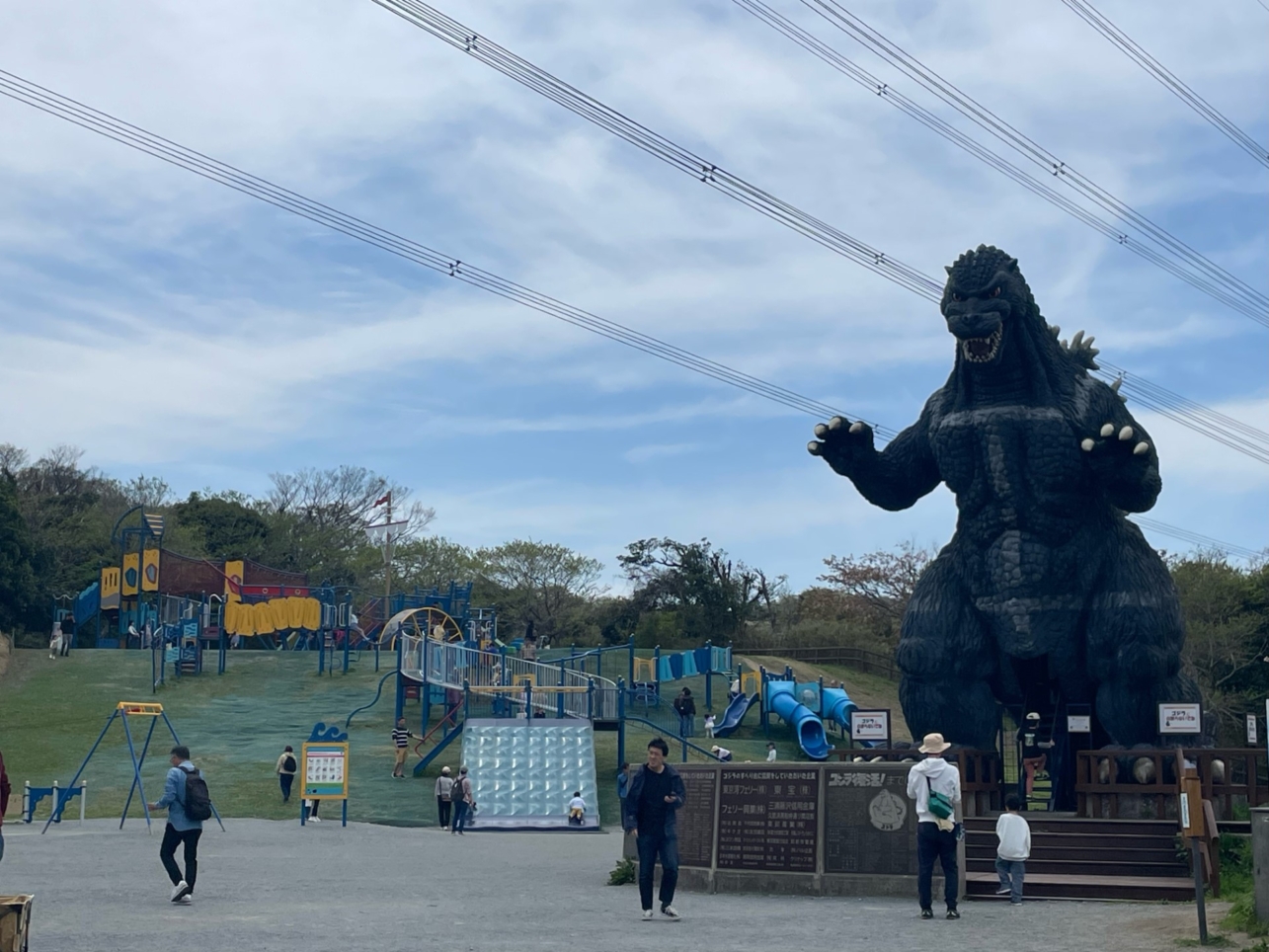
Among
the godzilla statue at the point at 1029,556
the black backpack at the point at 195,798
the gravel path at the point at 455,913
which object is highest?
the godzilla statue at the point at 1029,556

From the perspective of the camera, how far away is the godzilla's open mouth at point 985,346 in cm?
1463

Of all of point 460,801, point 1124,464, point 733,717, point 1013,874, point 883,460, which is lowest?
point 460,801

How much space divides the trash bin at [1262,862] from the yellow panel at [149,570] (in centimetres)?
3636

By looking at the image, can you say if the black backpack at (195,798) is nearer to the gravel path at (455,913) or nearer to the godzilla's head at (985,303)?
the gravel path at (455,913)

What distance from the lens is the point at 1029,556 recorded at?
48.1 ft

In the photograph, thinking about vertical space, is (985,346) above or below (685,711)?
above

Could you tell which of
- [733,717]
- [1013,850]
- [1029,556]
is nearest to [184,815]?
[1013,850]

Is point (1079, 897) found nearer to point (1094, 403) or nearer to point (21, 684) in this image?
point (1094, 403)

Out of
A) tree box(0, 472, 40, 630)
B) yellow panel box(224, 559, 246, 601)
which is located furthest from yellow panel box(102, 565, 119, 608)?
tree box(0, 472, 40, 630)

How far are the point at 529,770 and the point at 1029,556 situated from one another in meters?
12.6

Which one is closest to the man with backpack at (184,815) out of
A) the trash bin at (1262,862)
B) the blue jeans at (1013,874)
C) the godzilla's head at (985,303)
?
the blue jeans at (1013,874)

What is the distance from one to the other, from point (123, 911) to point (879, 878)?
5.80 m

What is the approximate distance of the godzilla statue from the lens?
14266 mm

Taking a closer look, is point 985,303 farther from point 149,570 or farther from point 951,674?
point 149,570
